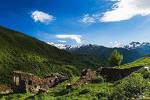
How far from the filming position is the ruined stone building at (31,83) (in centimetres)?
7138

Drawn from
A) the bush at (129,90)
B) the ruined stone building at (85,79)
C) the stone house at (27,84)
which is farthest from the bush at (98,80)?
the bush at (129,90)

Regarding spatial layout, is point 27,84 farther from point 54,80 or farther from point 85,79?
point 85,79

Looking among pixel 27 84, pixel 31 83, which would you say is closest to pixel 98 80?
pixel 27 84

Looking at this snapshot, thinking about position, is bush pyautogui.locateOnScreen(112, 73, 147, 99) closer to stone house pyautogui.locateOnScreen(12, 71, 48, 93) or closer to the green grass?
the green grass

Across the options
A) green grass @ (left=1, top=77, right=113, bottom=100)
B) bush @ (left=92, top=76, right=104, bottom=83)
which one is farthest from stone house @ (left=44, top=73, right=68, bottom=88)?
green grass @ (left=1, top=77, right=113, bottom=100)

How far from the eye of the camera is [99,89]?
53688 mm

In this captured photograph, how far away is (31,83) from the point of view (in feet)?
247

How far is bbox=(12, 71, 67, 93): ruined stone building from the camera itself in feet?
234

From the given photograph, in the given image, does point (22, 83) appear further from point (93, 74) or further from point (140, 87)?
point (140, 87)

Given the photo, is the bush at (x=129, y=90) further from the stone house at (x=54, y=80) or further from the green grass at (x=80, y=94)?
the stone house at (x=54, y=80)

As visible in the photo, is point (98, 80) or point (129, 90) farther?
point (98, 80)

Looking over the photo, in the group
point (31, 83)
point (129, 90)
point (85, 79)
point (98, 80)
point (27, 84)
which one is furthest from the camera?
point (31, 83)

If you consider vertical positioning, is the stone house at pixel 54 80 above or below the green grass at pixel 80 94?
above

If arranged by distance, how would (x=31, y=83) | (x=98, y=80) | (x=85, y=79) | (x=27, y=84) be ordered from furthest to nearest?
(x=31, y=83), (x=27, y=84), (x=85, y=79), (x=98, y=80)
